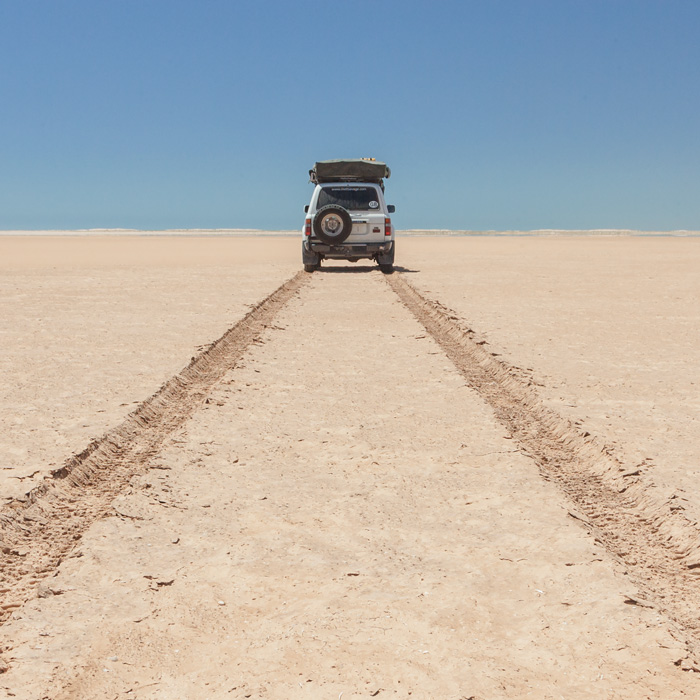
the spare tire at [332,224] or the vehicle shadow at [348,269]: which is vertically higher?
the spare tire at [332,224]

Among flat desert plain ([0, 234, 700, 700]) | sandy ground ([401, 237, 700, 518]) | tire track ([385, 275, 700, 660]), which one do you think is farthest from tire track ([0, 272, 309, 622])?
sandy ground ([401, 237, 700, 518])

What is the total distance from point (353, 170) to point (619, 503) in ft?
58.7

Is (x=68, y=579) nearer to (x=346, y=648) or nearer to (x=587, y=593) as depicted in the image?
(x=346, y=648)

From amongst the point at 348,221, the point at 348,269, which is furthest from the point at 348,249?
the point at 348,269

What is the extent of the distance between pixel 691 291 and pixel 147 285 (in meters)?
12.3

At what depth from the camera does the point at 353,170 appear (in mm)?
21406

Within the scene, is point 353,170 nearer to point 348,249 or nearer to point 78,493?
point 348,249

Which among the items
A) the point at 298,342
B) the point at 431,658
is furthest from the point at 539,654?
the point at 298,342

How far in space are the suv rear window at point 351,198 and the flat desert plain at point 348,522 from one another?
11.0m

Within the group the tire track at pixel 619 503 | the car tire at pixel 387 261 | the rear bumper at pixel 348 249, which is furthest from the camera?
the car tire at pixel 387 261

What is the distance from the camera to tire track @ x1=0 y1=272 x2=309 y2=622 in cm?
362

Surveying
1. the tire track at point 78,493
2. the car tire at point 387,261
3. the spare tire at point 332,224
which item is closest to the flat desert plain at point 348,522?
the tire track at point 78,493

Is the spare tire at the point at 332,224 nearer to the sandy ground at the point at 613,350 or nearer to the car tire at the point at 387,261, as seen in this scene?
the car tire at the point at 387,261

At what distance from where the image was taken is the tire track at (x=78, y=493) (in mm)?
3617
